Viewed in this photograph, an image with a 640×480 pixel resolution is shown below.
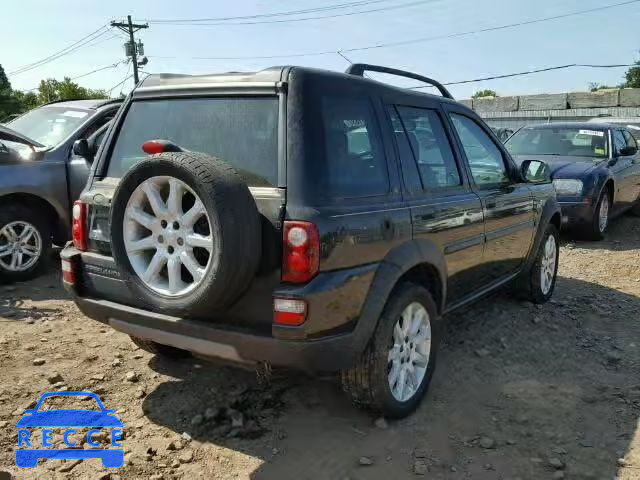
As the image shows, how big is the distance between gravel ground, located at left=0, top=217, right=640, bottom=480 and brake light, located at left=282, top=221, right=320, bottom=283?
Answer: 69 cm

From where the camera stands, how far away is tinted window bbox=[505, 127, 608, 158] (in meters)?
8.59

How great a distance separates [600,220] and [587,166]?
30.8 inches

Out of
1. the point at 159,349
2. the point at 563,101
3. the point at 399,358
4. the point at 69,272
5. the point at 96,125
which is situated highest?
the point at 563,101

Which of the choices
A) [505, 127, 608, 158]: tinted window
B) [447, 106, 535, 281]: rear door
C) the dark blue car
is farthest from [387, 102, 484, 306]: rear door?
[505, 127, 608, 158]: tinted window

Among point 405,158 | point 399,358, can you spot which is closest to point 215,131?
point 405,158

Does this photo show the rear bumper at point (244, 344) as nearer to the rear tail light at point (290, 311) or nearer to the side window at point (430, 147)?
the rear tail light at point (290, 311)

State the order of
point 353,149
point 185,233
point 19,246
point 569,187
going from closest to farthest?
point 185,233, point 353,149, point 19,246, point 569,187

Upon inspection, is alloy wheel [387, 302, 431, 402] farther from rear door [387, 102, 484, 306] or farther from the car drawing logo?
the car drawing logo

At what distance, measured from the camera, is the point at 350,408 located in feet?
10.9

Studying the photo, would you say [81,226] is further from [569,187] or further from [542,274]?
[569,187]

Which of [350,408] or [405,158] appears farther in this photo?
[350,408]

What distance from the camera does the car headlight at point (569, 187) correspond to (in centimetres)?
770

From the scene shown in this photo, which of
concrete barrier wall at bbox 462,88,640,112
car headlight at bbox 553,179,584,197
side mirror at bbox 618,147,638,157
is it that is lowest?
car headlight at bbox 553,179,584,197

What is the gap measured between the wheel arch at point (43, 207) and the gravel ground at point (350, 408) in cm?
103
